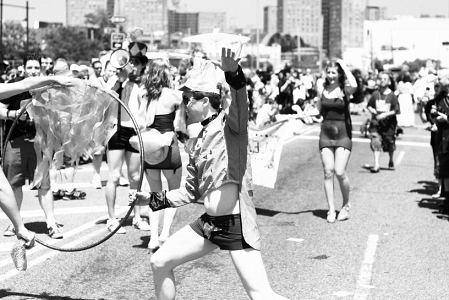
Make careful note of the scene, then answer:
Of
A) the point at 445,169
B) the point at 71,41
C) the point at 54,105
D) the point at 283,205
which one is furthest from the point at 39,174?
the point at 71,41

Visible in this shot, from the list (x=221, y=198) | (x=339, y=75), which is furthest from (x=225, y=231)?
(x=339, y=75)

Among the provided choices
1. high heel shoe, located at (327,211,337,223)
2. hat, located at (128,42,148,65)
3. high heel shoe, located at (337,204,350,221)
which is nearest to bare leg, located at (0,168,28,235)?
hat, located at (128,42,148,65)

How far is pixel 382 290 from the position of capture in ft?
23.5

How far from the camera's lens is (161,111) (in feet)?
27.7

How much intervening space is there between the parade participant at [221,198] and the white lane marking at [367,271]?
203cm

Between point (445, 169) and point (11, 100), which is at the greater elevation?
point (11, 100)

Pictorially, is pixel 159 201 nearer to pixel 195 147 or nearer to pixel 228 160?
pixel 195 147

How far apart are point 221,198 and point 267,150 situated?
19.5ft

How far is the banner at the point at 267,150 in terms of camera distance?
10.9m

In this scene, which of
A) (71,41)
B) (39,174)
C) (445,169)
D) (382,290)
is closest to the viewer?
(382,290)

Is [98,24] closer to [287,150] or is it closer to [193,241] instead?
[287,150]

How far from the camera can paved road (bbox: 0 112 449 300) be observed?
23.4 ft

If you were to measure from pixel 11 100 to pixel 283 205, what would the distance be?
453 centimetres

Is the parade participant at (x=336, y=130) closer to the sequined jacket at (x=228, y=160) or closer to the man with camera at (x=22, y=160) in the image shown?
the man with camera at (x=22, y=160)
